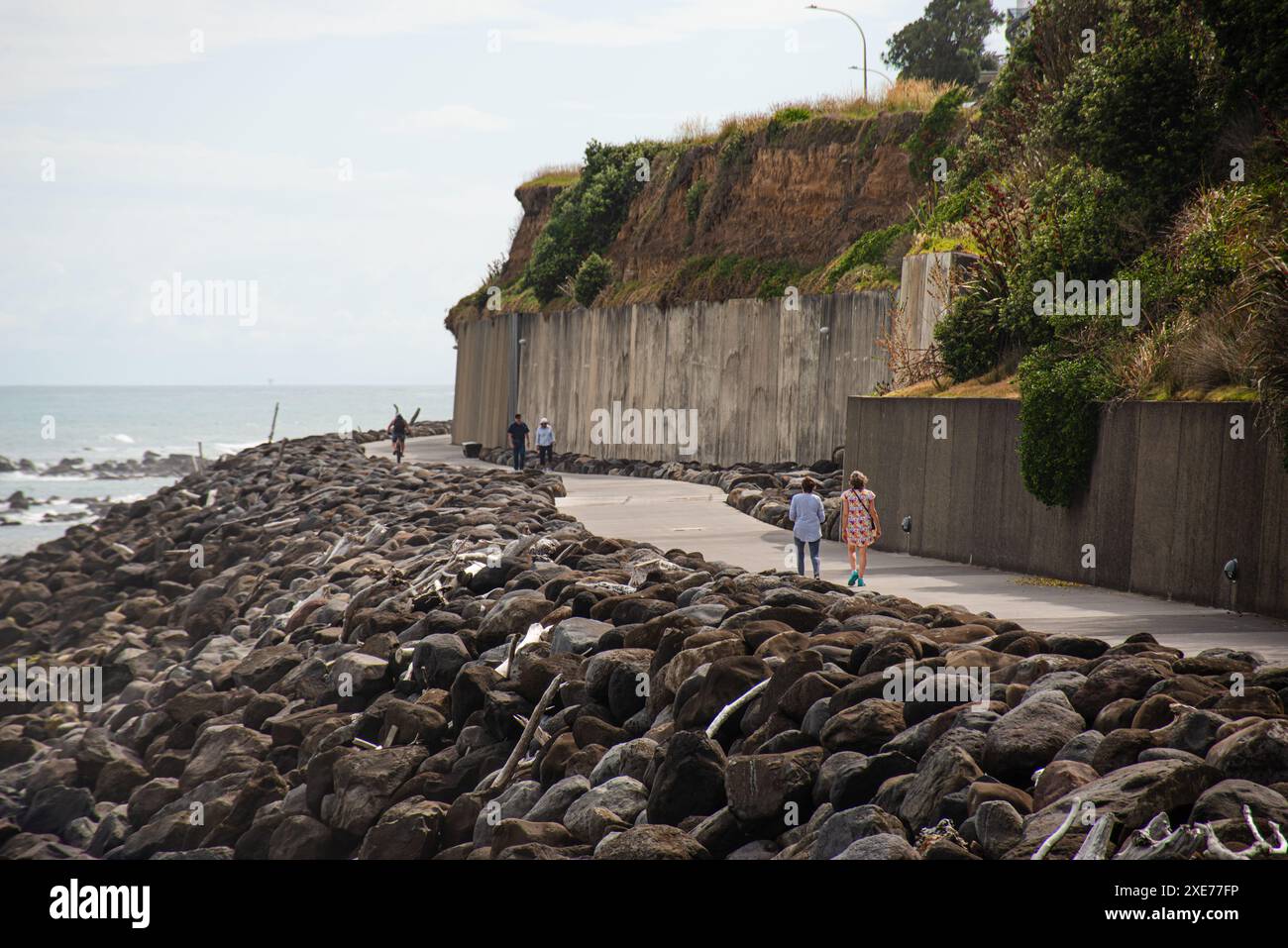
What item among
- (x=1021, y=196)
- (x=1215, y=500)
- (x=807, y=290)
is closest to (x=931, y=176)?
(x=807, y=290)

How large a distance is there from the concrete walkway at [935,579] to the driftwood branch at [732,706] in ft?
10.7

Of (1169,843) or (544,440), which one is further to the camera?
(544,440)

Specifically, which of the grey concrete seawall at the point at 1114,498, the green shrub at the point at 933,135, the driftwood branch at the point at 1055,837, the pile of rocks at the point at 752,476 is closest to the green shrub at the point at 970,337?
the grey concrete seawall at the point at 1114,498

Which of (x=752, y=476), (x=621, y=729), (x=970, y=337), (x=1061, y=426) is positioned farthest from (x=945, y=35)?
(x=621, y=729)

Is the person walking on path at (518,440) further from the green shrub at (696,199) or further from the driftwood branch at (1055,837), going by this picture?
the driftwood branch at (1055,837)

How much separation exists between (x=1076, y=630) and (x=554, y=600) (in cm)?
458

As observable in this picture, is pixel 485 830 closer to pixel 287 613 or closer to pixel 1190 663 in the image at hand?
pixel 1190 663

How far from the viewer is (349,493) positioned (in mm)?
24797

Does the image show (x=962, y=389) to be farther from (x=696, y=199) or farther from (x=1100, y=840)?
(x=696, y=199)

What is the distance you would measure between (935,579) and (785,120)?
717 inches

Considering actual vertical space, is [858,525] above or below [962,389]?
below

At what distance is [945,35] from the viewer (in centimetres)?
5200

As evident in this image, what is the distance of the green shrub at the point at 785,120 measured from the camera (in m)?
29.3
